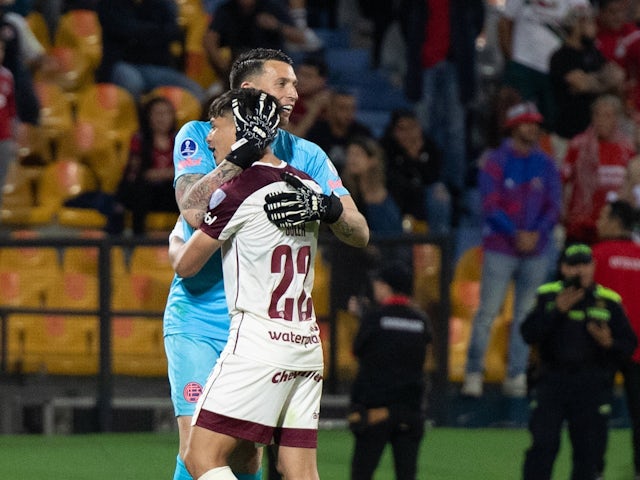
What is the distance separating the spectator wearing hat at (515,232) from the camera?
11891mm

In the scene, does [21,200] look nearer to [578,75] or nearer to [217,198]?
[578,75]

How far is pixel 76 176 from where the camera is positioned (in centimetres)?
1235

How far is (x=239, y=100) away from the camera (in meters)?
4.93

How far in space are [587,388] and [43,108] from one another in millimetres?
6673

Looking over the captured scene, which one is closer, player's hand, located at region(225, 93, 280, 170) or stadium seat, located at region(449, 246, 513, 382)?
player's hand, located at region(225, 93, 280, 170)

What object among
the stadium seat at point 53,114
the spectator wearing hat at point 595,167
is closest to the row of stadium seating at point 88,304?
the spectator wearing hat at point 595,167

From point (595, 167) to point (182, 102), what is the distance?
369 cm

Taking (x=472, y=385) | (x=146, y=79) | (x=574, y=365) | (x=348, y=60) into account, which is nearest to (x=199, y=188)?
(x=574, y=365)

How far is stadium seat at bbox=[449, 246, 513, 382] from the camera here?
39.5 feet

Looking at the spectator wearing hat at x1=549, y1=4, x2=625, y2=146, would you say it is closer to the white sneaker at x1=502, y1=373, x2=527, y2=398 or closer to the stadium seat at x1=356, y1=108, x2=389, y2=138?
the stadium seat at x1=356, y1=108, x2=389, y2=138

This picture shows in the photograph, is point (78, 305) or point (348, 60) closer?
point (78, 305)

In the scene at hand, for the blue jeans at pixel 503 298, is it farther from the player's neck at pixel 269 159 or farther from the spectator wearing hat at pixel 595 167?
the player's neck at pixel 269 159

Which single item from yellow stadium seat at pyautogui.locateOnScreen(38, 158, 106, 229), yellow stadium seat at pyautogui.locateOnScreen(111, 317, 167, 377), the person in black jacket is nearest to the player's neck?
the person in black jacket

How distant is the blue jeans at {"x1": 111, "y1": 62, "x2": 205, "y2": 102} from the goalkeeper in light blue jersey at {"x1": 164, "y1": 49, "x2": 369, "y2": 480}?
762 centimetres
